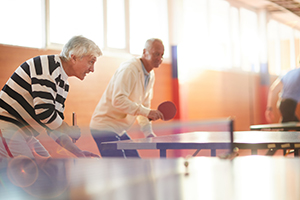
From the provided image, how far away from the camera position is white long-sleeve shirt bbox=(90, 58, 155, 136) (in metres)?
2.88

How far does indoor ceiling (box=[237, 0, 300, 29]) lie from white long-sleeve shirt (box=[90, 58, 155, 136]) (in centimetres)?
638

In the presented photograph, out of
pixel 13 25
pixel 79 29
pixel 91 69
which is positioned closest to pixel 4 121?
pixel 91 69

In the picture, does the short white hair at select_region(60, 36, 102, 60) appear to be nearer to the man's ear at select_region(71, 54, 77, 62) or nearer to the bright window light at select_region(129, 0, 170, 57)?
the man's ear at select_region(71, 54, 77, 62)

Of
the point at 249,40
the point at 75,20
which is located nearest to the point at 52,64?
the point at 75,20

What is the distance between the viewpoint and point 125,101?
112 inches

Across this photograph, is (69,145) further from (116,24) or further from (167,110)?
(116,24)

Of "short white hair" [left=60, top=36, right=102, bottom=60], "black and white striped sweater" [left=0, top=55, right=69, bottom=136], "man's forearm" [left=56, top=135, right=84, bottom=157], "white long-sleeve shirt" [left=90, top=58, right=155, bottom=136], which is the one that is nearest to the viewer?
"man's forearm" [left=56, top=135, right=84, bottom=157]

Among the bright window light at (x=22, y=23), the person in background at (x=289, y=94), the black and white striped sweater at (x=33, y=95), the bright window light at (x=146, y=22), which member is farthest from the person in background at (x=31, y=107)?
the person in background at (x=289, y=94)

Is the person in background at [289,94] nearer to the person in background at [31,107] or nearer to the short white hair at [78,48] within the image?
the short white hair at [78,48]

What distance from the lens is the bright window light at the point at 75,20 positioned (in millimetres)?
Result: 4422

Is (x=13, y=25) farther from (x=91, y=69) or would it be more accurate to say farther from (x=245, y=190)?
(x=245, y=190)

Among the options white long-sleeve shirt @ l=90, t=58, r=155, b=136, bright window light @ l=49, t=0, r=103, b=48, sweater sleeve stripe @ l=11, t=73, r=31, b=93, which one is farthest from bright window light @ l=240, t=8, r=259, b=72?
sweater sleeve stripe @ l=11, t=73, r=31, b=93

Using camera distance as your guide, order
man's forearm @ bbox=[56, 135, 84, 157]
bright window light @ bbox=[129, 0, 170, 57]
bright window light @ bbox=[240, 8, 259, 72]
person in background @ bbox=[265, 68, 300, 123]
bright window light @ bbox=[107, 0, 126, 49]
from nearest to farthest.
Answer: man's forearm @ bbox=[56, 135, 84, 157]
bright window light @ bbox=[107, 0, 126, 49]
person in background @ bbox=[265, 68, 300, 123]
bright window light @ bbox=[129, 0, 170, 57]
bright window light @ bbox=[240, 8, 259, 72]

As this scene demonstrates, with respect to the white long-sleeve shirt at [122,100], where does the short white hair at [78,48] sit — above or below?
above
